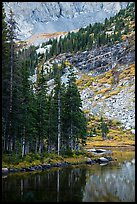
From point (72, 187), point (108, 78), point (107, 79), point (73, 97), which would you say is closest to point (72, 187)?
point (72, 187)

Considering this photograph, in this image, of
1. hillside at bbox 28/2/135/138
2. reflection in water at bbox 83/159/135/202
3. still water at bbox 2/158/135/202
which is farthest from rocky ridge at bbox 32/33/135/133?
still water at bbox 2/158/135/202

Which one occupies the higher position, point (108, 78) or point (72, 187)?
point (108, 78)

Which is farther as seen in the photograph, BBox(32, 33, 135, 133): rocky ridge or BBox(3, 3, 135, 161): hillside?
BBox(32, 33, 135, 133): rocky ridge

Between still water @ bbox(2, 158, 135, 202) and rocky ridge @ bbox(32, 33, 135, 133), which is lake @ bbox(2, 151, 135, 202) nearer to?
still water @ bbox(2, 158, 135, 202)

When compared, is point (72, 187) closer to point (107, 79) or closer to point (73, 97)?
point (73, 97)

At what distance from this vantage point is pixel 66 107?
55406 mm

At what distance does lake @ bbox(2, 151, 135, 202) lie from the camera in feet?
69.3

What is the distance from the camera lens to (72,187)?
84.3 feet

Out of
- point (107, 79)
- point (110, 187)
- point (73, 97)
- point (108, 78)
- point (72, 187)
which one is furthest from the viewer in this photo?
point (108, 78)

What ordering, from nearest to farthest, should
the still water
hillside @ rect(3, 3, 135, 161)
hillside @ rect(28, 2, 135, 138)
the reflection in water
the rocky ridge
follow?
the still water < the reflection in water < hillside @ rect(3, 3, 135, 161) < hillside @ rect(28, 2, 135, 138) < the rocky ridge

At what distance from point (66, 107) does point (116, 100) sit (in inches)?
3187

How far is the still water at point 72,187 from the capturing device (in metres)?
21.1

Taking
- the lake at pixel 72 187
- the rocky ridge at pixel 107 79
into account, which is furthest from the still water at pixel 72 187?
the rocky ridge at pixel 107 79

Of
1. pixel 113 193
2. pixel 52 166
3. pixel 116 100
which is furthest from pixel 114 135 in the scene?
pixel 113 193
